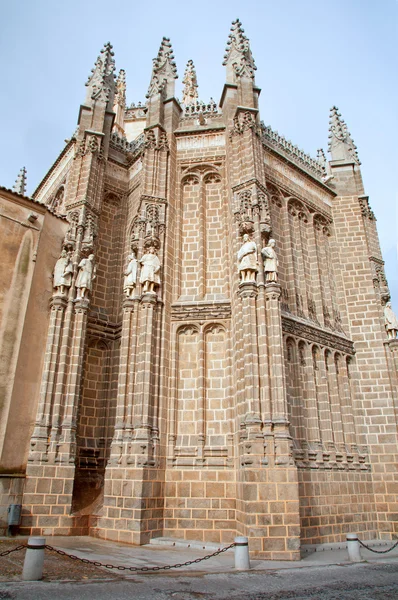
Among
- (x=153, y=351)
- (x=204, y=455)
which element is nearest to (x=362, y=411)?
(x=204, y=455)

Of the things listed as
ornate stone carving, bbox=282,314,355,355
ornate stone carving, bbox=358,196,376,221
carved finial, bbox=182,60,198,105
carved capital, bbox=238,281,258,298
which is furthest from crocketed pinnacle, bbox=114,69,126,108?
carved capital, bbox=238,281,258,298

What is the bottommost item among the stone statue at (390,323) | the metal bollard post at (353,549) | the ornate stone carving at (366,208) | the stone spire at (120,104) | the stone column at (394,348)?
the metal bollard post at (353,549)

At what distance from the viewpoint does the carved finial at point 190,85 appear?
35578 millimetres

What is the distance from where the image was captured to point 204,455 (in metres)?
13.2

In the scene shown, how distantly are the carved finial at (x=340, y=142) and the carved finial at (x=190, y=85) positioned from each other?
15803 millimetres

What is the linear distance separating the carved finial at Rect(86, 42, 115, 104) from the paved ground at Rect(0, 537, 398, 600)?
1627 centimetres

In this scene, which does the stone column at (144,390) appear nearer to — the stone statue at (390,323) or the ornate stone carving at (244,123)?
the ornate stone carving at (244,123)

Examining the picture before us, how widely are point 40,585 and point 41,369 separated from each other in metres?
7.75

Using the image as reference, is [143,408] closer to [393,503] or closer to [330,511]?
[330,511]

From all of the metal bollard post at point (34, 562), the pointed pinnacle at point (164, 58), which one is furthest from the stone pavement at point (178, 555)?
the pointed pinnacle at point (164, 58)

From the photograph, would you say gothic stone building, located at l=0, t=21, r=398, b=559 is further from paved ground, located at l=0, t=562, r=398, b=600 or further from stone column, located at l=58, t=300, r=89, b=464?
paved ground, located at l=0, t=562, r=398, b=600

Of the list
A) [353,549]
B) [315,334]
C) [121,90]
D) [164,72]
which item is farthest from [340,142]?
[121,90]

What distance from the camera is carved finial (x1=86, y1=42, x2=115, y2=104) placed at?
61.1ft

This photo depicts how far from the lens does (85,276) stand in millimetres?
14914
